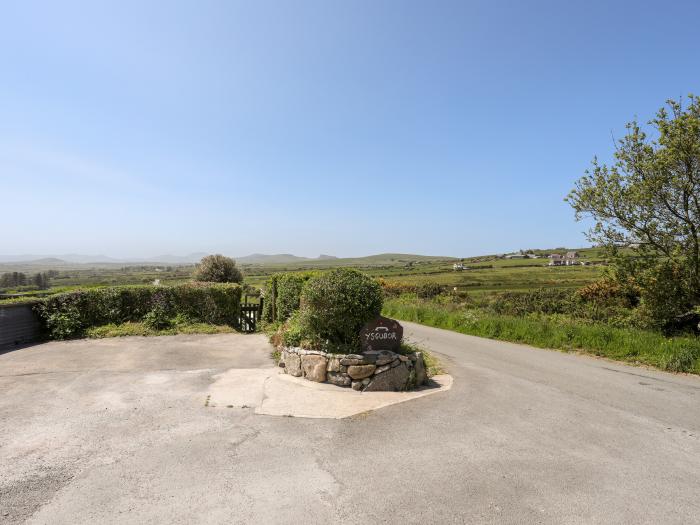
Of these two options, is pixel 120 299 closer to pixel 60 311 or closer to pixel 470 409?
pixel 60 311

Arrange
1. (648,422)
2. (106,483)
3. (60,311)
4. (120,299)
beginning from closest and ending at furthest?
(106,483) → (648,422) → (60,311) → (120,299)

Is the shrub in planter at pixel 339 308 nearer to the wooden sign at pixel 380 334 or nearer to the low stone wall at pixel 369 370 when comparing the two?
the wooden sign at pixel 380 334

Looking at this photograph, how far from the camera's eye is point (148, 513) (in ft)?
12.9

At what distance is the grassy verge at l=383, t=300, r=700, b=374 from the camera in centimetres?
1117

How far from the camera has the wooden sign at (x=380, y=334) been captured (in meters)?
8.39

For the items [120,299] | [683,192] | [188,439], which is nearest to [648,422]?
[188,439]

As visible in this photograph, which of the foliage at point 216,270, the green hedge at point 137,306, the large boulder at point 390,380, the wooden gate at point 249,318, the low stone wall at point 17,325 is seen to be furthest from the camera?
the foliage at point 216,270

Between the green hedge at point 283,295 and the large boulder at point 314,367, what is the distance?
4.72 meters

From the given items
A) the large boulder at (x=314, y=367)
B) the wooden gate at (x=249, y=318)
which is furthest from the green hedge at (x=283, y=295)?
the large boulder at (x=314, y=367)

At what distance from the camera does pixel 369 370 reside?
8070 millimetres

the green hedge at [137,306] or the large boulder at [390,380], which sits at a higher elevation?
the green hedge at [137,306]

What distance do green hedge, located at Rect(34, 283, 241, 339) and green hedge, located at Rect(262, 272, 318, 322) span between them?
1.49m

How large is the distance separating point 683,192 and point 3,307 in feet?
73.4

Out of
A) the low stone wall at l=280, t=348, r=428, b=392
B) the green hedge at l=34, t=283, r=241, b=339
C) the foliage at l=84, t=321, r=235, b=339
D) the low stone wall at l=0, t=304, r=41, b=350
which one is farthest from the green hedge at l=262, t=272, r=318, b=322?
the low stone wall at l=0, t=304, r=41, b=350
